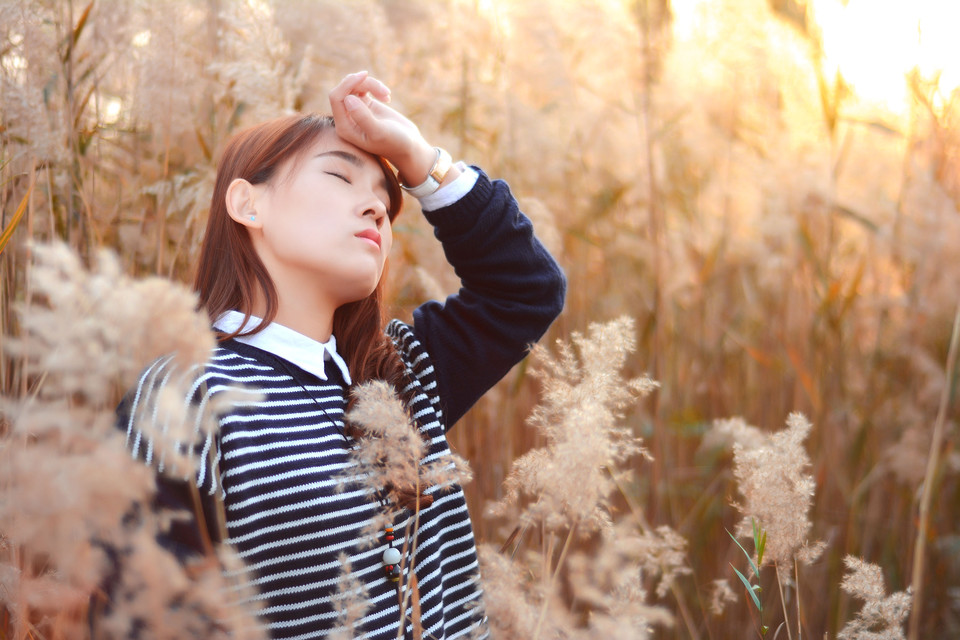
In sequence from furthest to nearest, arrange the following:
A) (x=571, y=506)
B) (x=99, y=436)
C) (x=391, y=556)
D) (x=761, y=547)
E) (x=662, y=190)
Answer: (x=662, y=190) → (x=391, y=556) → (x=761, y=547) → (x=571, y=506) → (x=99, y=436)

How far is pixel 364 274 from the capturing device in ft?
3.54

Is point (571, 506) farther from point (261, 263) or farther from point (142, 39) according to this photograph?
point (142, 39)

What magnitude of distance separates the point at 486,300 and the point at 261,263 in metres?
0.39

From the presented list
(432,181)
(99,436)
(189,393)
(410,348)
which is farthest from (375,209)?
(99,436)

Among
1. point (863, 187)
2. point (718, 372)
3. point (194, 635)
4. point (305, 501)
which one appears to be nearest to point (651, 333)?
point (718, 372)

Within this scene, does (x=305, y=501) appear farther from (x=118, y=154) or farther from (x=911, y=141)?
(x=911, y=141)

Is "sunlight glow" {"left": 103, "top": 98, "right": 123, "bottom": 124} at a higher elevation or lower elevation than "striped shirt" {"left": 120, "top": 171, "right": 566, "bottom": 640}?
higher

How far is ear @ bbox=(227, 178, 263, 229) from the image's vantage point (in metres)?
1.13

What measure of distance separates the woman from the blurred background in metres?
0.28

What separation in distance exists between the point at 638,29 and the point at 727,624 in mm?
1321

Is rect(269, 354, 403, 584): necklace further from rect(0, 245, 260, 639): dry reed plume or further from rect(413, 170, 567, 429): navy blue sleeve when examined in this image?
rect(0, 245, 260, 639): dry reed plume

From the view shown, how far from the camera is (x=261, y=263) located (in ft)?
3.67

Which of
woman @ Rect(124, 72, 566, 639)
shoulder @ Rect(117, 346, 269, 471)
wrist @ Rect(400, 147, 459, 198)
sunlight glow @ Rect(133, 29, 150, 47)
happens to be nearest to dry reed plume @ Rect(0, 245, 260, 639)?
shoulder @ Rect(117, 346, 269, 471)

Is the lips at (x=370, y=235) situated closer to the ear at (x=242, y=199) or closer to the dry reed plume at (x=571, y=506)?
the ear at (x=242, y=199)
